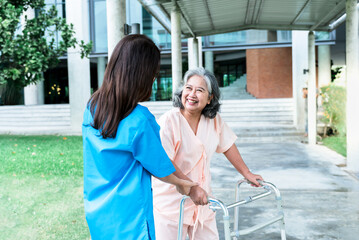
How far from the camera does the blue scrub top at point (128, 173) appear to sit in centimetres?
158

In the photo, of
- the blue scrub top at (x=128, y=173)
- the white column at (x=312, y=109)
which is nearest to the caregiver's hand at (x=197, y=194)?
the blue scrub top at (x=128, y=173)

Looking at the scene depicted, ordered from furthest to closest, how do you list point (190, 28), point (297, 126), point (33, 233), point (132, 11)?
point (132, 11) → point (297, 126) → point (190, 28) → point (33, 233)

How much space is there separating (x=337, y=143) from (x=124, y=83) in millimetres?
10952

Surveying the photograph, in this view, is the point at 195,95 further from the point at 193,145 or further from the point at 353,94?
the point at 353,94

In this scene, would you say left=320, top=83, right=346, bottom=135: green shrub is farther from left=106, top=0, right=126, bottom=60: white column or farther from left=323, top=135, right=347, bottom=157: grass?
left=106, top=0, right=126, bottom=60: white column

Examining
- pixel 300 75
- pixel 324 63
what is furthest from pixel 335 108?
pixel 324 63

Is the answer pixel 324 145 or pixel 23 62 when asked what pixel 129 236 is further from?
pixel 23 62

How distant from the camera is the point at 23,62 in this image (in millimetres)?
12117

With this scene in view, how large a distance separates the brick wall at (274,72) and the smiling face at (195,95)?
75.7 ft

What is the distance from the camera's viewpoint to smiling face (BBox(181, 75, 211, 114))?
2.45 m

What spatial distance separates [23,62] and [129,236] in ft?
38.1

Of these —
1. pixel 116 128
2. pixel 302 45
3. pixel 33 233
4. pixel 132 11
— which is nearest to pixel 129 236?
pixel 116 128

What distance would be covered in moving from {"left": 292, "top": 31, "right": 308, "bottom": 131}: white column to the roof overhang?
2269 mm

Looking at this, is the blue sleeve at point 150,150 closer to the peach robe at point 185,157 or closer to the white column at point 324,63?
the peach robe at point 185,157
